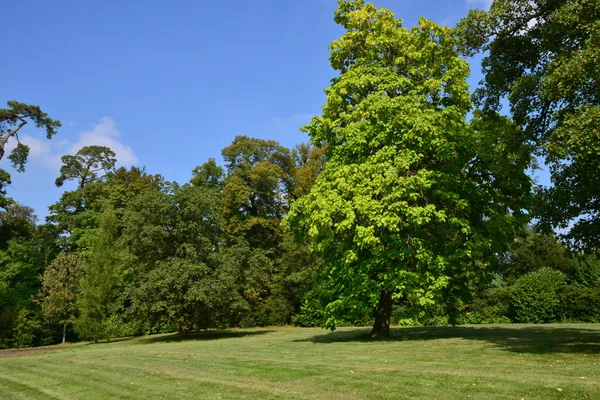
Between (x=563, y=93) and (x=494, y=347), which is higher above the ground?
(x=563, y=93)

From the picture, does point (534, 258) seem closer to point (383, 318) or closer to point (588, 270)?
point (588, 270)

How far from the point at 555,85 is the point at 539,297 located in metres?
23.2

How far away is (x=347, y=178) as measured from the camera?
18.1 m

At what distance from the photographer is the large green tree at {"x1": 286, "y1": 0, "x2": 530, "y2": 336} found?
1680 cm

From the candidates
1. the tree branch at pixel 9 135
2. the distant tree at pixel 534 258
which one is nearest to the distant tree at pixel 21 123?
the tree branch at pixel 9 135

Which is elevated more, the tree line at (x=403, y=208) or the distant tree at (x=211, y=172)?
the distant tree at (x=211, y=172)

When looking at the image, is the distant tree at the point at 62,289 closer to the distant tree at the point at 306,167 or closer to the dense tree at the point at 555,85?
the distant tree at the point at 306,167

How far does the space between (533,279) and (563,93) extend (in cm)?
2296

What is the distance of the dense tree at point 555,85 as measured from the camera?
11.1 metres

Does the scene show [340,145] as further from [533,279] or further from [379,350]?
[533,279]

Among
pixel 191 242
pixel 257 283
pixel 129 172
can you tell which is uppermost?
pixel 129 172

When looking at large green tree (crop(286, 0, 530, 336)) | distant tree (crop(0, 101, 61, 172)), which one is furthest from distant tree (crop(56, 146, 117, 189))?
large green tree (crop(286, 0, 530, 336))

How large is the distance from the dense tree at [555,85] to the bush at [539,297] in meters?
18.6

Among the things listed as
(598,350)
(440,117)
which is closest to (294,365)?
(598,350)
